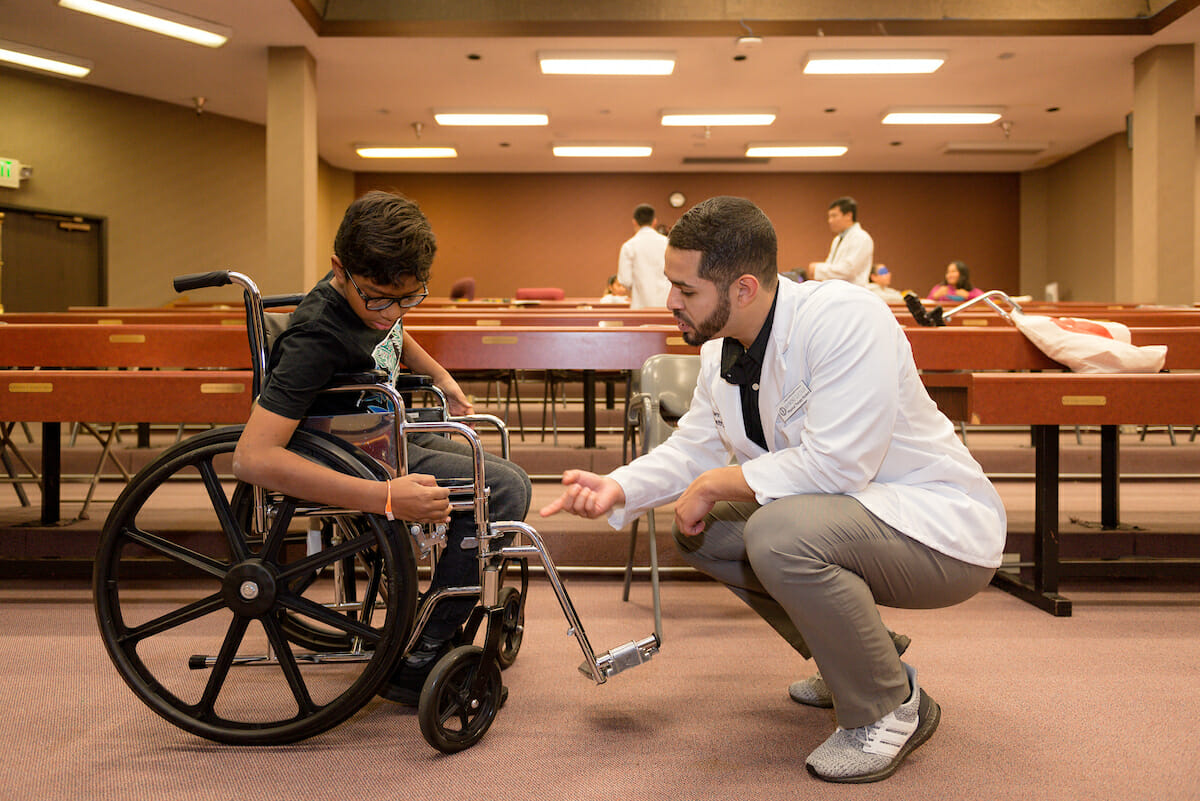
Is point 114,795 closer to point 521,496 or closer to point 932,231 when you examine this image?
point 521,496

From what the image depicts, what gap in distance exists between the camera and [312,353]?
1.51 meters

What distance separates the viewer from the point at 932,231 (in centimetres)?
1318

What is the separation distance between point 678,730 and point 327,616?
71 cm

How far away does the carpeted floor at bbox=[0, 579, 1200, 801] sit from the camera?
4.78 feet

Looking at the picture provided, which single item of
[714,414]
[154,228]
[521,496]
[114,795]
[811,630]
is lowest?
[114,795]

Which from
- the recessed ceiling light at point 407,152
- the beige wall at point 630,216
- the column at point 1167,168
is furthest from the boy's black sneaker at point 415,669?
the beige wall at point 630,216

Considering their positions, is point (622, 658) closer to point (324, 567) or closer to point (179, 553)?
point (324, 567)

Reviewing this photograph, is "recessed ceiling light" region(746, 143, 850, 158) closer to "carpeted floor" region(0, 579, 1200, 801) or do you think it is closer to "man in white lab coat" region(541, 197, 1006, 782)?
"carpeted floor" region(0, 579, 1200, 801)

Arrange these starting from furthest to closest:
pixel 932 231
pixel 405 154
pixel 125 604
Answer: pixel 932 231 < pixel 405 154 < pixel 125 604

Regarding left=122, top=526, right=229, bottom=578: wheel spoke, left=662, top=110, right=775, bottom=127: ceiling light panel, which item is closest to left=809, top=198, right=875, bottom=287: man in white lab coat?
left=662, top=110, right=775, bottom=127: ceiling light panel

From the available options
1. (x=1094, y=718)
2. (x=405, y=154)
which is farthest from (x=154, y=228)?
(x=1094, y=718)

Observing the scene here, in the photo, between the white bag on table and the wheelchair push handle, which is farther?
the white bag on table

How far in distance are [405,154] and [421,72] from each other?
337 cm

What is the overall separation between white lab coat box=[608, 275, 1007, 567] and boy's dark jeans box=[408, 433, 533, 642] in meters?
0.22
